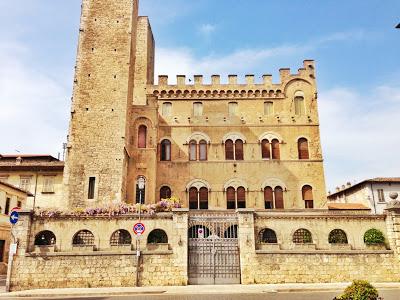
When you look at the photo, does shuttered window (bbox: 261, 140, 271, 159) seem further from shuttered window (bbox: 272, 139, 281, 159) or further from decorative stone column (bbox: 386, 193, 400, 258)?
decorative stone column (bbox: 386, 193, 400, 258)

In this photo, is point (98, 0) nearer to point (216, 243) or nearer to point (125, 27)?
point (125, 27)

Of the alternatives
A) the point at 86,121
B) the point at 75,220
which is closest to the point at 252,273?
the point at 75,220

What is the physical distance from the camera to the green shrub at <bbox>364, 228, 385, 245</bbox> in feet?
56.9

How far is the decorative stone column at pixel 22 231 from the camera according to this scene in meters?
16.8

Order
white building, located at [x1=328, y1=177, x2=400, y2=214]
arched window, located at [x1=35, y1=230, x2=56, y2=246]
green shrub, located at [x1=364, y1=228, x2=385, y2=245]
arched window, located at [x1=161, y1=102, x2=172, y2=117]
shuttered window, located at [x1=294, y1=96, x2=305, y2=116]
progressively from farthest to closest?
white building, located at [x1=328, y1=177, x2=400, y2=214] < arched window, located at [x1=161, y1=102, x2=172, y2=117] < shuttered window, located at [x1=294, y1=96, x2=305, y2=116] < arched window, located at [x1=35, y1=230, x2=56, y2=246] < green shrub, located at [x1=364, y1=228, x2=385, y2=245]

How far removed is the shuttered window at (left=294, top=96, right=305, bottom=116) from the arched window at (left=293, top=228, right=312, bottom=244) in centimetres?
1608

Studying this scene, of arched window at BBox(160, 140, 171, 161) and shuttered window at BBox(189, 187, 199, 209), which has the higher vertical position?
arched window at BBox(160, 140, 171, 161)

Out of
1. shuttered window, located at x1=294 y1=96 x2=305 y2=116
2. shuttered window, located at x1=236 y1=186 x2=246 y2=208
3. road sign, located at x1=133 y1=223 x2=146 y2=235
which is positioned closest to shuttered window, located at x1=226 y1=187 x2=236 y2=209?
shuttered window, located at x1=236 y1=186 x2=246 y2=208

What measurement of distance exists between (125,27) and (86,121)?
819cm

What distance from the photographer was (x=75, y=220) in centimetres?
1741

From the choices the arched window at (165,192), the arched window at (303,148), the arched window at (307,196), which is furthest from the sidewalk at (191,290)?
the arched window at (303,148)

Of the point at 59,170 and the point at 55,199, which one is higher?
the point at 59,170

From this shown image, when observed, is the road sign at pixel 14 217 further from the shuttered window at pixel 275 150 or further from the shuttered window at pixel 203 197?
the shuttered window at pixel 275 150

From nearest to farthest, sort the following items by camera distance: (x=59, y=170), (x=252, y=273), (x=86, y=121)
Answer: (x=252, y=273)
(x=86, y=121)
(x=59, y=170)
